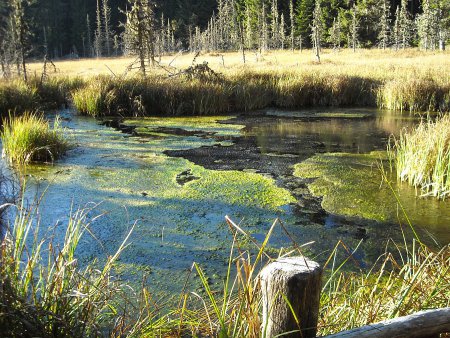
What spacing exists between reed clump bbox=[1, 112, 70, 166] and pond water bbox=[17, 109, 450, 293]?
0.25 m

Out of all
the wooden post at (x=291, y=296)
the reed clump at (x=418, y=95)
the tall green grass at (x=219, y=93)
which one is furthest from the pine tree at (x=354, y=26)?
the wooden post at (x=291, y=296)

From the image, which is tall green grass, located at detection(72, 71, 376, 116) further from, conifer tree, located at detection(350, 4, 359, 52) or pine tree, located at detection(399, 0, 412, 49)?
pine tree, located at detection(399, 0, 412, 49)

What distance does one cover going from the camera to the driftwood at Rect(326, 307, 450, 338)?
1.52m

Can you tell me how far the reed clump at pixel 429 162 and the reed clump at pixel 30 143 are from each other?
14.5 ft

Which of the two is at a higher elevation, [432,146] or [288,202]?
[432,146]

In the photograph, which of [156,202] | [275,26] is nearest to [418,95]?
[156,202]

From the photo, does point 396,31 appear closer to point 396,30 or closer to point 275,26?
point 396,30

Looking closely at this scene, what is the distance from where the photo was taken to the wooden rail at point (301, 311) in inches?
58.9

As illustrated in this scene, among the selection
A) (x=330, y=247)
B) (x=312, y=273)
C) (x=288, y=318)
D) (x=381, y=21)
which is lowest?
(x=330, y=247)

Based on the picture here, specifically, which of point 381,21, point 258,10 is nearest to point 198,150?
point 381,21

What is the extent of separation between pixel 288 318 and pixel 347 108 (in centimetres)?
1186

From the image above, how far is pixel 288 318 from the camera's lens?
156cm

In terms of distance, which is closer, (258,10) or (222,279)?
(222,279)

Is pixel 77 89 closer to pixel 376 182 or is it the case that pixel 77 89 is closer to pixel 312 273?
pixel 376 182
